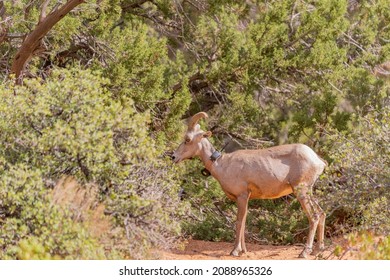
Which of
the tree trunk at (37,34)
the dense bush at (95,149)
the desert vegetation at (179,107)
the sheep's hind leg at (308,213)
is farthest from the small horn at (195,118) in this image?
the tree trunk at (37,34)

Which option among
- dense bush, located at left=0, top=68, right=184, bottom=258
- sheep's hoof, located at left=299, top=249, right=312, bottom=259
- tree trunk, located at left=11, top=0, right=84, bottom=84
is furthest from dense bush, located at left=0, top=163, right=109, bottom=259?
sheep's hoof, located at left=299, top=249, right=312, bottom=259

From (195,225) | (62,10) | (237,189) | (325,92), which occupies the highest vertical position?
(62,10)

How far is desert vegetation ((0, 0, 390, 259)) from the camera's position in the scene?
34.0 ft

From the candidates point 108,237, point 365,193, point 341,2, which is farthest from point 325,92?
point 108,237

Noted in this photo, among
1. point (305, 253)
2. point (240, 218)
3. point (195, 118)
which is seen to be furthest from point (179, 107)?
point (305, 253)

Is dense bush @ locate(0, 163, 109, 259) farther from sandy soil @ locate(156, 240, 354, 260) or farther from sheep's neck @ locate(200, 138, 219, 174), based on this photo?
sheep's neck @ locate(200, 138, 219, 174)

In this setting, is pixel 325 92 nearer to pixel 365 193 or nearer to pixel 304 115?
pixel 304 115

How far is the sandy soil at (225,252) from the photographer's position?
13.1 m

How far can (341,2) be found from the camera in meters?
16.5

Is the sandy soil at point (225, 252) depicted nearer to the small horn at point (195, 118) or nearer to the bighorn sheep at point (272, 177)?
the bighorn sheep at point (272, 177)

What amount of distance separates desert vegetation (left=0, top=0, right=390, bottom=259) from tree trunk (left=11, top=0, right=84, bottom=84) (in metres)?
0.03
